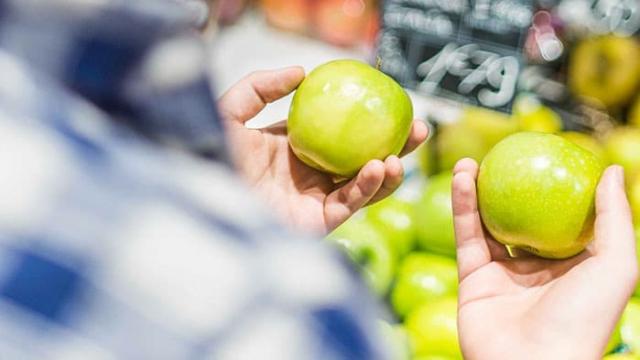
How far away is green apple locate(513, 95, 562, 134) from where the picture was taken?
5.90ft

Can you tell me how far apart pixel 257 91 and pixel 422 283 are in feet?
1.64

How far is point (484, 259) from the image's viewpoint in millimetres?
1006

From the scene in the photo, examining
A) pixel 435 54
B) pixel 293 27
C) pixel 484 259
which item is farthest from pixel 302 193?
pixel 293 27

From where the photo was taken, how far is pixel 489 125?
1753 mm

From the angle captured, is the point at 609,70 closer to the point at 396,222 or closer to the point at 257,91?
the point at 396,222

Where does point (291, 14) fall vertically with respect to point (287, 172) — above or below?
below

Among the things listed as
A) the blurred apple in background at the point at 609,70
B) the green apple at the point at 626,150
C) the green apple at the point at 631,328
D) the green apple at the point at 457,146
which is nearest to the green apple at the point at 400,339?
the green apple at the point at 631,328

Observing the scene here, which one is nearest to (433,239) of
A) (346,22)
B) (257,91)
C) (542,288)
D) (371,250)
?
(371,250)

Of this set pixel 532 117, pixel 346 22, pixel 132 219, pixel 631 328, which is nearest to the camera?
pixel 132 219

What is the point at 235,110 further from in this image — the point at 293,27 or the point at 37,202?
the point at 293,27

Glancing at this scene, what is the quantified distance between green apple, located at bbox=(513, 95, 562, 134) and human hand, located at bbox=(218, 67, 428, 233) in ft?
2.28

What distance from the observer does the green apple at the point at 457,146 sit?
174cm

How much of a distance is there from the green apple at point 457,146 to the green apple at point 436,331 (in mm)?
445

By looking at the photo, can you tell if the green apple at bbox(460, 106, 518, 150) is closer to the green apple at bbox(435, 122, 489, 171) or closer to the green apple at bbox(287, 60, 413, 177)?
the green apple at bbox(435, 122, 489, 171)
